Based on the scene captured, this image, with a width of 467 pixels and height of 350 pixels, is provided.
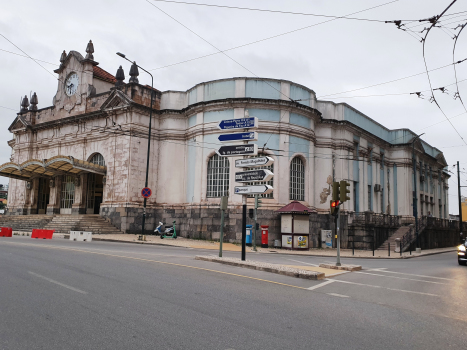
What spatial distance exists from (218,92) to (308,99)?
22.5 feet

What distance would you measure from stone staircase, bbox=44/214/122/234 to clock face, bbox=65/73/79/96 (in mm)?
12509

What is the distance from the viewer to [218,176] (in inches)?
1162

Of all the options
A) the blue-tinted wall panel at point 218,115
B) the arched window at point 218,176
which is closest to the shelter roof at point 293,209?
the arched window at point 218,176

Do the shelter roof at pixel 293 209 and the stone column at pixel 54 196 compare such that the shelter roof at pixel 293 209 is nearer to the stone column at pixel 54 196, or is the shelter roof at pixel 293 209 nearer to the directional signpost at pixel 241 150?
the directional signpost at pixel 241 150

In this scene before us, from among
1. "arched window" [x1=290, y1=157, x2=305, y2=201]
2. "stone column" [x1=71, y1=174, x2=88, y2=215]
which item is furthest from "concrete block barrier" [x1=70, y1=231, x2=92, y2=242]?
"arched window" [x1=290, y1=157, x2=305, y2=201]

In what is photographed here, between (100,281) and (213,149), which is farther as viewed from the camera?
(213,149)

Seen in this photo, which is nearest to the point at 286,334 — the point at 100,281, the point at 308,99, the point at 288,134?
the point at 100,281

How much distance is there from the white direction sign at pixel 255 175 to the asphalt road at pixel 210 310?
4013 millimetres

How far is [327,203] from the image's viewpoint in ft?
105

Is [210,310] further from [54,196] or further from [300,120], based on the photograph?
[54,196]

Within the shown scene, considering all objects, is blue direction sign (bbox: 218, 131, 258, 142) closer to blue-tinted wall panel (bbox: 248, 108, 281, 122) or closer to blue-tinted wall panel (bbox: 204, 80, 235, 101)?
blue-tinted wall panel (bbox: 248, 108, 281, 122)

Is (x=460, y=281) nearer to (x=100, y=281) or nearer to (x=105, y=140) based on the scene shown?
(x=100, y=281)

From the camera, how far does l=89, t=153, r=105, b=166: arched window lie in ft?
111

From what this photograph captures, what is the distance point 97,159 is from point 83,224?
7.11 meters
